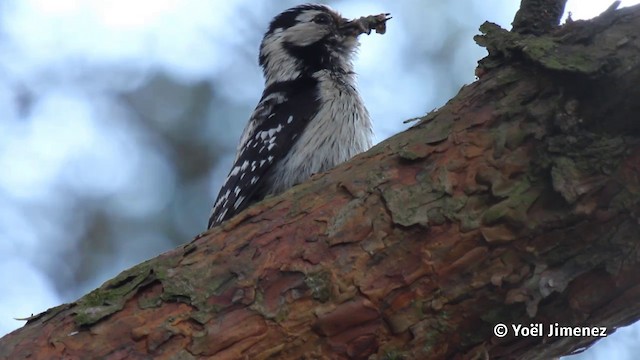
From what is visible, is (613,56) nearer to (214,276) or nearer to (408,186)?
(408,186)

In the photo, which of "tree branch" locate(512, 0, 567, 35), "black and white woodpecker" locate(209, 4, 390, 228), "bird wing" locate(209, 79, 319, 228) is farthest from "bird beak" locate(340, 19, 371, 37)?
"tree branch" locate(512, 0, 567, 35)

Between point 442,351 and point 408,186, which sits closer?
point 442,351

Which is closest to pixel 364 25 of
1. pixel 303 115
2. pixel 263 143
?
pixel 303 115

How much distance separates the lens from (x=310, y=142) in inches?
173

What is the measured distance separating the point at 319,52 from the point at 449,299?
2.87 m

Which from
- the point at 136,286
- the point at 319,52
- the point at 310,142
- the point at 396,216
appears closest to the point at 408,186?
the point at 396,216

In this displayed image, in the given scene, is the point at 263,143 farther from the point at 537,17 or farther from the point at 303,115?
the point at 537,17

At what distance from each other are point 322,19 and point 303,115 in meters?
0.99

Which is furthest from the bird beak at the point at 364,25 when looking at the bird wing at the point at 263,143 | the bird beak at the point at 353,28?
the bird wing at the point at 263,143

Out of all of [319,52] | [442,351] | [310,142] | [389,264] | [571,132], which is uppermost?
[319,52]

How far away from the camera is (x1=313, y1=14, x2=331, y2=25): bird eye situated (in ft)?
17.2

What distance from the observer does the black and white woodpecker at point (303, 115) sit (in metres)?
4.35

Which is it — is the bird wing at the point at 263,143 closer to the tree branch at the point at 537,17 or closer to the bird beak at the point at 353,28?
the bird beak at the point at 353,28

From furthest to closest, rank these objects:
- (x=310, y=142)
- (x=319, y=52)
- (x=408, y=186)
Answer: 1. (x=319, y=52)
2. (x=310, y=142)
3. (x=408, y=186)
